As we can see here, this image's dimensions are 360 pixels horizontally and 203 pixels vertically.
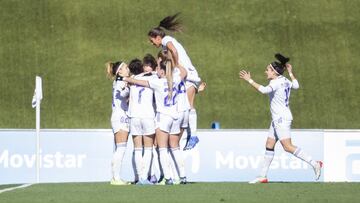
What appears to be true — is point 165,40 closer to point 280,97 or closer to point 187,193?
point 280,97

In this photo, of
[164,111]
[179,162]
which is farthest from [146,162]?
[164,111]

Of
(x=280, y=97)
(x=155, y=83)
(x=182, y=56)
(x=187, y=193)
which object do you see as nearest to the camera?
(x=187, y=193)

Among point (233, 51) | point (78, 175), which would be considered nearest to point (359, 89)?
point (233, 51)

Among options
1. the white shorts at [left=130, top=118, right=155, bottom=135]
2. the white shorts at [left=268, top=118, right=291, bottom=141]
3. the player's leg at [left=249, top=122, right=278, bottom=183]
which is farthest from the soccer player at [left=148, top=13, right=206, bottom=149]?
the white shorts at [left=268, top=118, right=291, bottom=141]

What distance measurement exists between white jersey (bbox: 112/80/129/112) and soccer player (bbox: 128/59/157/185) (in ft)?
0.47

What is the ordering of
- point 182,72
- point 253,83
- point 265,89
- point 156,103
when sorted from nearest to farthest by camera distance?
point 182,72 → point 156,103 → point 253,83 → point 265,89

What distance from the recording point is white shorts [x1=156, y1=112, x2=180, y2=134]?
1548 centimetres

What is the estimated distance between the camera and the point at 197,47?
36844mm

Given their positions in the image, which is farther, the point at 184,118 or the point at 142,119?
the point at 142,119

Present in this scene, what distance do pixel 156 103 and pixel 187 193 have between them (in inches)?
115

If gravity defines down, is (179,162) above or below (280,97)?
below

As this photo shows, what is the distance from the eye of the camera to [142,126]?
15.9 m

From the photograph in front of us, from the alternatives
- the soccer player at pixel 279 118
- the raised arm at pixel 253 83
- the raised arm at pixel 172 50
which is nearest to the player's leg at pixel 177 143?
the raised arm at pixel 172 50

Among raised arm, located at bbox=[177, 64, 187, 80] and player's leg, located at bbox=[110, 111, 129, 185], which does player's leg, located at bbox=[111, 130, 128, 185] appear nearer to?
player's leg, located at bbox=[110, 111, 129, 185]
